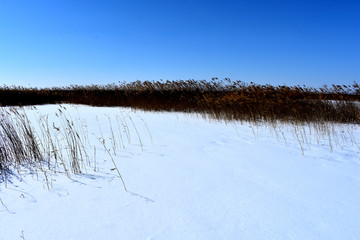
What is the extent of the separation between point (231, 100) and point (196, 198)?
242 inches

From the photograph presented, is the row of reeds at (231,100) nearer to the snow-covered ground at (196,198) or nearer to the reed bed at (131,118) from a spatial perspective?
the reed bed at (131,118)

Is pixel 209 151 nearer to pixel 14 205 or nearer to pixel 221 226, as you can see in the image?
pixel 221 226

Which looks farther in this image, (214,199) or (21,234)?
(214,199)

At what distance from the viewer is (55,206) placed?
175 centimetres

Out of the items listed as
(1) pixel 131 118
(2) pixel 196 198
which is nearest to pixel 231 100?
(1) pixel 131 118

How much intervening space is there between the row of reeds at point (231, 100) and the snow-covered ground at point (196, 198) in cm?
328

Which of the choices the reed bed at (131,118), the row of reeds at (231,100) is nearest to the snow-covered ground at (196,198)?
the reed bed at (131,118)

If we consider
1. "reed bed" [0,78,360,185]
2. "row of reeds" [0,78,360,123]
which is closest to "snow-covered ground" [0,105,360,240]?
"reed bed" [0,78,360,185]

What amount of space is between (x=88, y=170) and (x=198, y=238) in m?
1.72

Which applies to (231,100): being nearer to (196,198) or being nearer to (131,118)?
(131,118)

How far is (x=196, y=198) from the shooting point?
184 cm

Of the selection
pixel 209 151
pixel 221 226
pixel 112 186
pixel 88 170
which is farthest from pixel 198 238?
pixel 209 151

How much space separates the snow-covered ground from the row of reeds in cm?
328

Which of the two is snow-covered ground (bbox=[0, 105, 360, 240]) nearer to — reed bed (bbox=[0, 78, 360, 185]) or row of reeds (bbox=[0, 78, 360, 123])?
reed bed (bbox=[0, 78, 360, 185])
